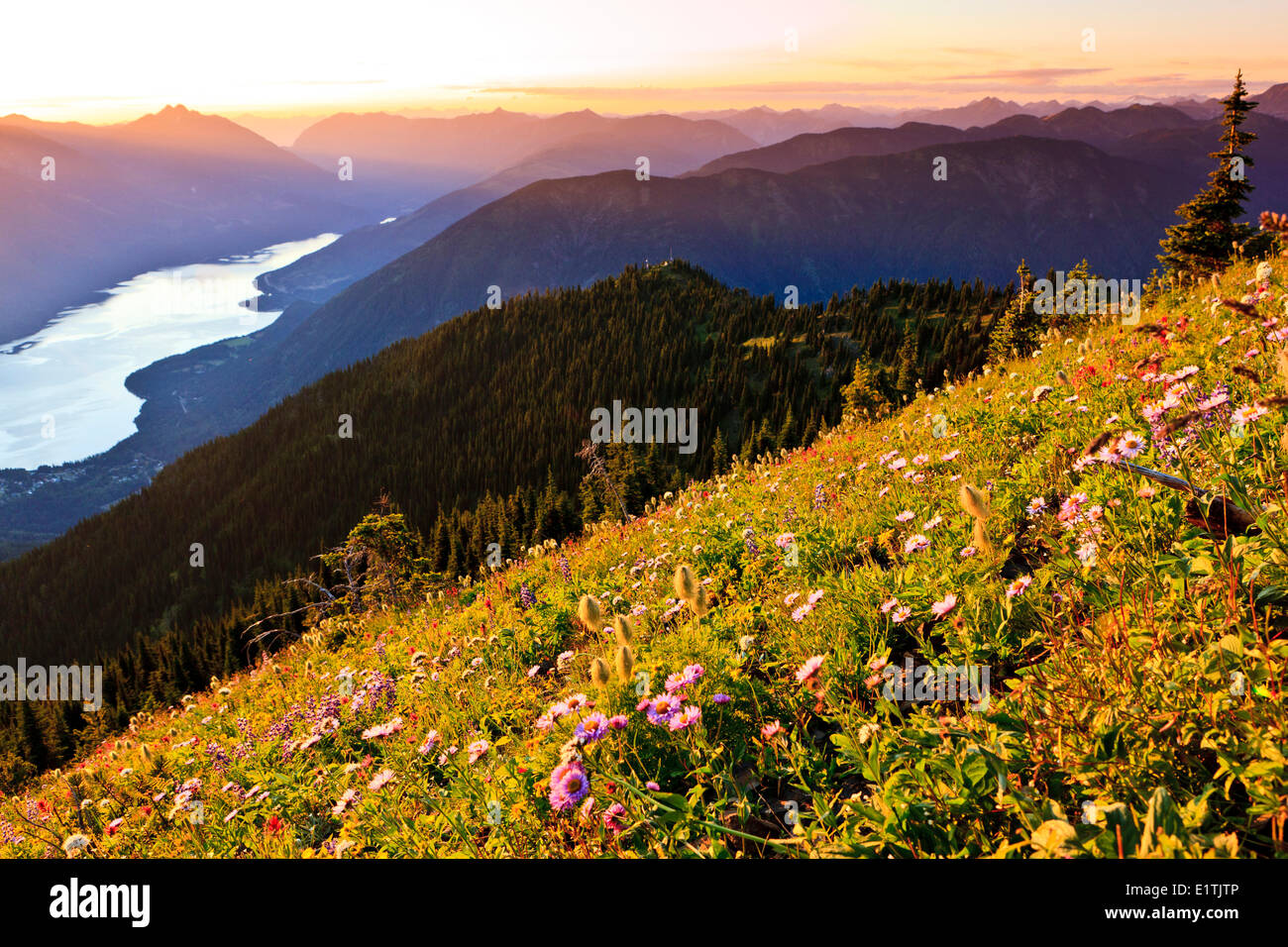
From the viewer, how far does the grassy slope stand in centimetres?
220

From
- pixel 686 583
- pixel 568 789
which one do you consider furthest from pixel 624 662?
pixel 686 583

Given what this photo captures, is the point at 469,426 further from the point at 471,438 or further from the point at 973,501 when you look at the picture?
the point at 973,501

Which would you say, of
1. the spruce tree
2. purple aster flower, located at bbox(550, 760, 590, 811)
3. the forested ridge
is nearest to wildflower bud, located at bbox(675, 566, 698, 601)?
purple aster flower, located at bbox(550, 760, 590, 811)

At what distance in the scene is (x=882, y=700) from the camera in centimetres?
267

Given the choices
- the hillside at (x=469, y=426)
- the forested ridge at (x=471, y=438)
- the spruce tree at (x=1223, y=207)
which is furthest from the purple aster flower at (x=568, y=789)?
the hillside at (x=469, y=426)

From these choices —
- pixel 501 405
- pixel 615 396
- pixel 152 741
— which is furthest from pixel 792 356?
pixel 152 741

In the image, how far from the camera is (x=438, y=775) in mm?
4395

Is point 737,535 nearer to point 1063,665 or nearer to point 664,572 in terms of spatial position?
point 664,572

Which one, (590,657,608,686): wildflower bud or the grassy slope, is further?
(590,657,608,686): wildflower bud

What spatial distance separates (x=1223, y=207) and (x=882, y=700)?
48.3 meters

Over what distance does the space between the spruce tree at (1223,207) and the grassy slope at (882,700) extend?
38.2 m

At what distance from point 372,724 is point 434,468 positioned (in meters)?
131

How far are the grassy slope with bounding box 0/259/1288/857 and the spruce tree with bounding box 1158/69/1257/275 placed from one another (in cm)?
3815

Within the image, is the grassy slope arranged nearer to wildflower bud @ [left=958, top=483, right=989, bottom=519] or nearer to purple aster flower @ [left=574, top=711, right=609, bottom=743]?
purple aster flower @ [left=574, top=711, right=609, bottom=743]
